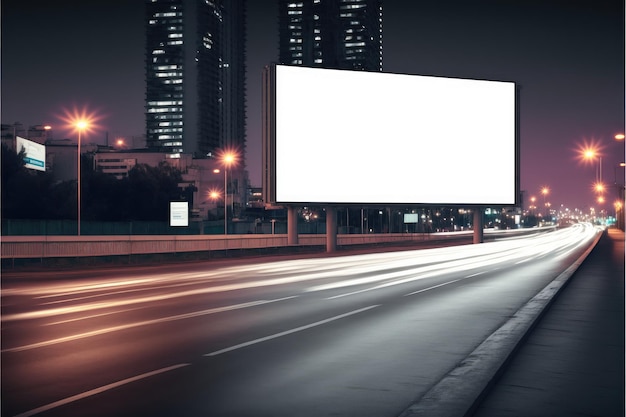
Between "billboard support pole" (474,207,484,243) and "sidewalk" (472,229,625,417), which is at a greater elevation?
"billboard support pole" (474,207,484,243)

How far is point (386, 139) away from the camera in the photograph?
5378 centimetres

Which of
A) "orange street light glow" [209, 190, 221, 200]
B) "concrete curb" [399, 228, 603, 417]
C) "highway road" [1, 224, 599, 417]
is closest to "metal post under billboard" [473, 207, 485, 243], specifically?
"highway road" [1, 224, 599, 417]

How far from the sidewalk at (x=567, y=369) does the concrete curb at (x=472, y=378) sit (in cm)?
16

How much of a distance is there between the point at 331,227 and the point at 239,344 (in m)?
42.3

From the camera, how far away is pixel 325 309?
17.5 metres

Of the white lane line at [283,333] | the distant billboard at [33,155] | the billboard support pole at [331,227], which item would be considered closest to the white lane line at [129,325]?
the white lane line at [283,333]

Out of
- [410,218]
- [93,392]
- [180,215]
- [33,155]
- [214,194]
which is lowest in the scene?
[93,392]

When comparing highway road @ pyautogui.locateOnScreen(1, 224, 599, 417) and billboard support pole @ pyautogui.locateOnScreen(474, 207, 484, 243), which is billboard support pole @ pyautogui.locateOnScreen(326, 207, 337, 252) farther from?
highway road @ pyautogui.locateOnScreen(1, 224, 599, 417)

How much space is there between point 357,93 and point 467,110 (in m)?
9.50

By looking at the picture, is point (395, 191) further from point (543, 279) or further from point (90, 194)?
point (90, 194)

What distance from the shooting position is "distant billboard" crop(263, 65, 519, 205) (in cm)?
5041

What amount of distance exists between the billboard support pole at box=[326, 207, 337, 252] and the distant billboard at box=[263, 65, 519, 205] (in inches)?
88.6

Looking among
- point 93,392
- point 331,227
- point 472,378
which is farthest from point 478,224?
point 93,392

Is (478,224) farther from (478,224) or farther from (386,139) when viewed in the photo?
(386,139)
